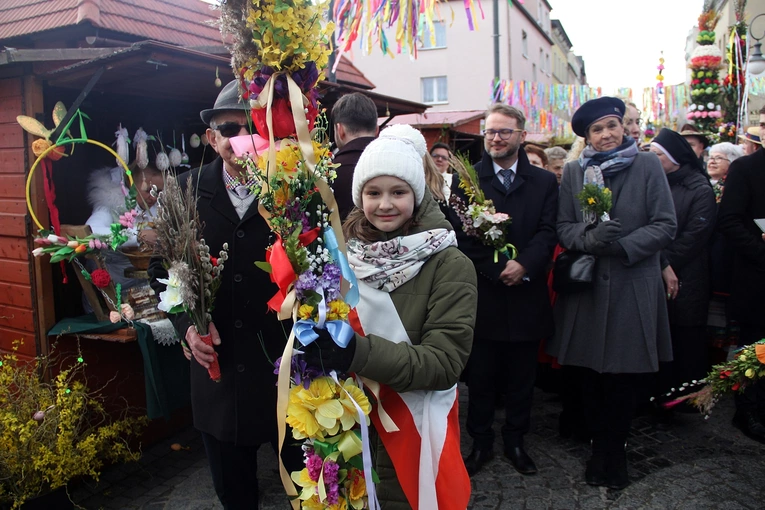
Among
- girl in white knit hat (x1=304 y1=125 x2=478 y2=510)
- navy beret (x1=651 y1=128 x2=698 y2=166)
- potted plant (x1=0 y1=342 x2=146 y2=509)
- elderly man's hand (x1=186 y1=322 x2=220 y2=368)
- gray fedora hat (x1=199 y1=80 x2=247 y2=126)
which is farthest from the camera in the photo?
navy beret (x1=651 y1=128 x2=698 y2=166)

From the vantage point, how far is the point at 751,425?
4266mm

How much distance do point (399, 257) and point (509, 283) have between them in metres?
1.73

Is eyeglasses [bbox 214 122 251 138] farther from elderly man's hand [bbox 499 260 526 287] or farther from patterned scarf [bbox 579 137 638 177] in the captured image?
patterned scarf [bbox 579 137 638 177]

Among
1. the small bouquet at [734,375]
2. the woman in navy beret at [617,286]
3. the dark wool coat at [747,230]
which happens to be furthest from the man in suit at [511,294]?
the dark wool coat at [747,230]

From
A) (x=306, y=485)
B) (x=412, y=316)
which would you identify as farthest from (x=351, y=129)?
(x=306, y=485)

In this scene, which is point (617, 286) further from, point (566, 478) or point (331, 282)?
point (331, 282)

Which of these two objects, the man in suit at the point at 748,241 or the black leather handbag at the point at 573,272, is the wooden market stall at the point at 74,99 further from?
the man in suit at the point at 748,241

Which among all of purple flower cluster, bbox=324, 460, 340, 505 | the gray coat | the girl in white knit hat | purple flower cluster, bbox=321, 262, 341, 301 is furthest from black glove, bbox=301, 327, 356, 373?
the gray coat

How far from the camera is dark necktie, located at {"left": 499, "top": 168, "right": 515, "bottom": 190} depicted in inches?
149

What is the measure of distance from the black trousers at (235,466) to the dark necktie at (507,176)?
2.14 m

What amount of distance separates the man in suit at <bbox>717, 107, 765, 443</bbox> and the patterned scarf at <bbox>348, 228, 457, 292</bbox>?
9.78 ft

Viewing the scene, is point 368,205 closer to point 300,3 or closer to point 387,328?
point 387,328

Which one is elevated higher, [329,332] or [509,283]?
[329,332]

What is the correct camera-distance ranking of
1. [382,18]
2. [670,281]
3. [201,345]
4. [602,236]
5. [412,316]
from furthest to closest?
[382,18], [670,281], [602,236], [201,345], [412,316]
